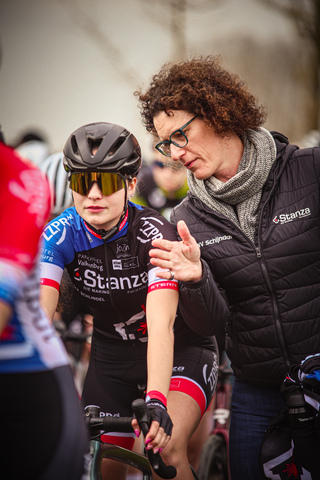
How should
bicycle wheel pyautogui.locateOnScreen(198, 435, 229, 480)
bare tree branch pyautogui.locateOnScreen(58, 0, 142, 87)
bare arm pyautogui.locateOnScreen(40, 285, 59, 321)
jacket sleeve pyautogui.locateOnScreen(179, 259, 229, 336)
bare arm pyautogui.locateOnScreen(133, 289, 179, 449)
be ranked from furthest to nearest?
1. bare tree branch pyautogui.locateOnScreen(58, 0, 142, 87)
2. bicycle wheel pyautogui.locateOnScreen(198, 435, 229, 480)
3. bare arm pyautogui.locateOnScreen(40, 285, 59, 321)
4. jacket sleeve pyautogui.locateOnScreen(179, 259, 229, 336)
5. bare arm pyautogui.locateOnScreen(133, 289, 179, 449)

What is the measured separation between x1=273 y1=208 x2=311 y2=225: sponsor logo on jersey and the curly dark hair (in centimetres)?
62

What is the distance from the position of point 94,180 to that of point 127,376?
4.02 feet

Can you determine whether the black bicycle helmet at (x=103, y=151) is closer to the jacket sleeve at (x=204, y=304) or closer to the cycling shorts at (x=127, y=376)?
the jacket sleeve at (x=204, y=304)

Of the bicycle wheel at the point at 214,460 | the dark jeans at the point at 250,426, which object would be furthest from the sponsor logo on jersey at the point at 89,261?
the bicycle wheel at the point at 214,460

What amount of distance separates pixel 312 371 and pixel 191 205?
3.88 feet

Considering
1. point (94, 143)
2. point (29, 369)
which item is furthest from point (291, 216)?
point (29, 369)

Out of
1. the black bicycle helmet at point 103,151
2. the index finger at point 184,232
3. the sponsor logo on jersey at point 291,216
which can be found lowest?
the index finger at point 184,232

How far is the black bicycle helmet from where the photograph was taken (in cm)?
278

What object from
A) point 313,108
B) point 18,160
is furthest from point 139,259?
point 313,108

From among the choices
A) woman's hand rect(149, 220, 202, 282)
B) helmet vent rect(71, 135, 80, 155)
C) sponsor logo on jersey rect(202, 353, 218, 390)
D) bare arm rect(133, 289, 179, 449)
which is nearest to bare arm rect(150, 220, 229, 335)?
woman's hand rect(149, 220, 202, 282)

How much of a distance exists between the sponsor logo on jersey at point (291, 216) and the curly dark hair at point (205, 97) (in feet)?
2.02

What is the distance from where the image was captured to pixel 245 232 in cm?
286

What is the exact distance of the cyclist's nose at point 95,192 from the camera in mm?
2742

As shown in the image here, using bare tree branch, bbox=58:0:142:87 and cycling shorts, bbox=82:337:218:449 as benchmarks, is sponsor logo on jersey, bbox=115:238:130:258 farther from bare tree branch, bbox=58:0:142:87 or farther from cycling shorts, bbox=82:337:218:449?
bare tree branch, bbox=58:0:142:87
